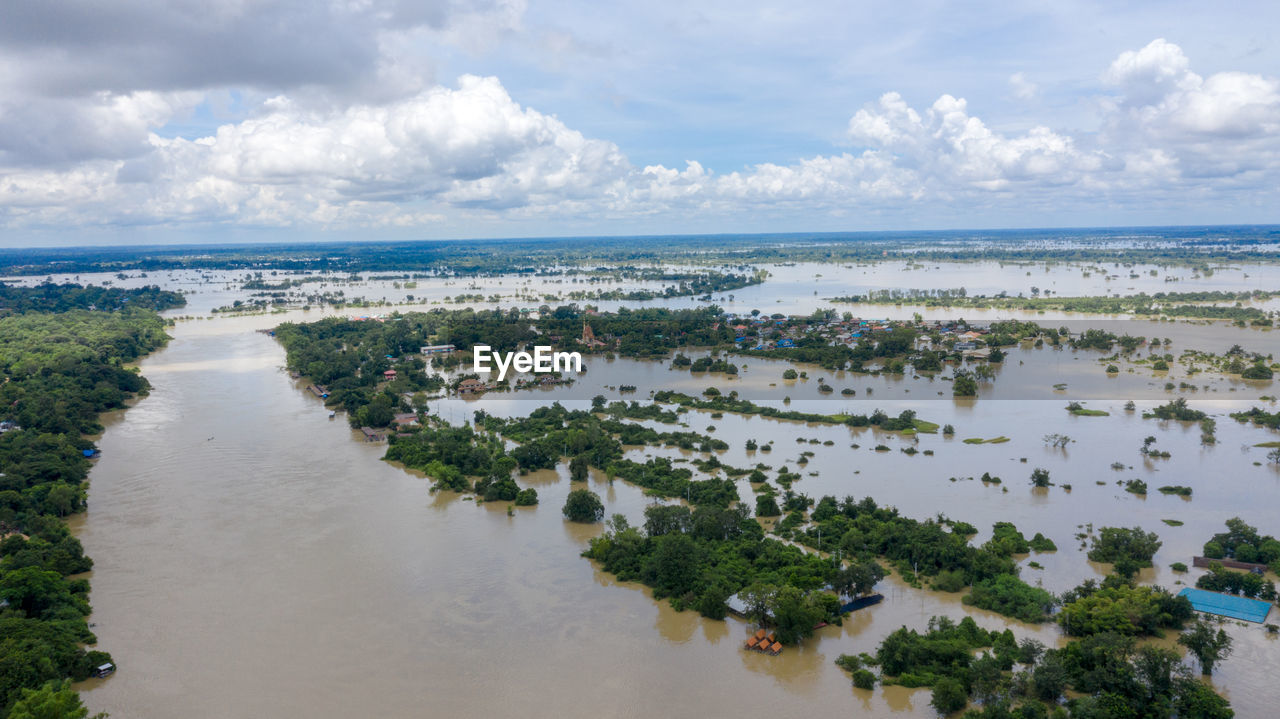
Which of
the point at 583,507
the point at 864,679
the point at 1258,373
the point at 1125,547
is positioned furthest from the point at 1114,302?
the point at 864,679

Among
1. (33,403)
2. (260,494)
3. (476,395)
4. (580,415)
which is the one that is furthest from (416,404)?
Answer: (33,403)

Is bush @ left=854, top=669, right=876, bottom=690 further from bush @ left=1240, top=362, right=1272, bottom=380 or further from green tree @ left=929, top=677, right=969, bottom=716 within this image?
bush @ left=1240, top=362, right=1272, bottom=380

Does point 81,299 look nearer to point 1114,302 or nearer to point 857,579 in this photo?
point 857,579

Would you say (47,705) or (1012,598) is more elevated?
(47,705)

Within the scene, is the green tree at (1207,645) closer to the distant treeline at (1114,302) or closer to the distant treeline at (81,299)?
the distant treeline at (1114,302)

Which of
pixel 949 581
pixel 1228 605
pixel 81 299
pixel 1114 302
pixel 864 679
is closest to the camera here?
pixel 864 679

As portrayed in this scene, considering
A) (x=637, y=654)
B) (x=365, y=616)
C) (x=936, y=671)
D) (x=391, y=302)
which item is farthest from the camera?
(x=391, y=302)

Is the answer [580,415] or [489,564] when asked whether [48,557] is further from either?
[580,415]
